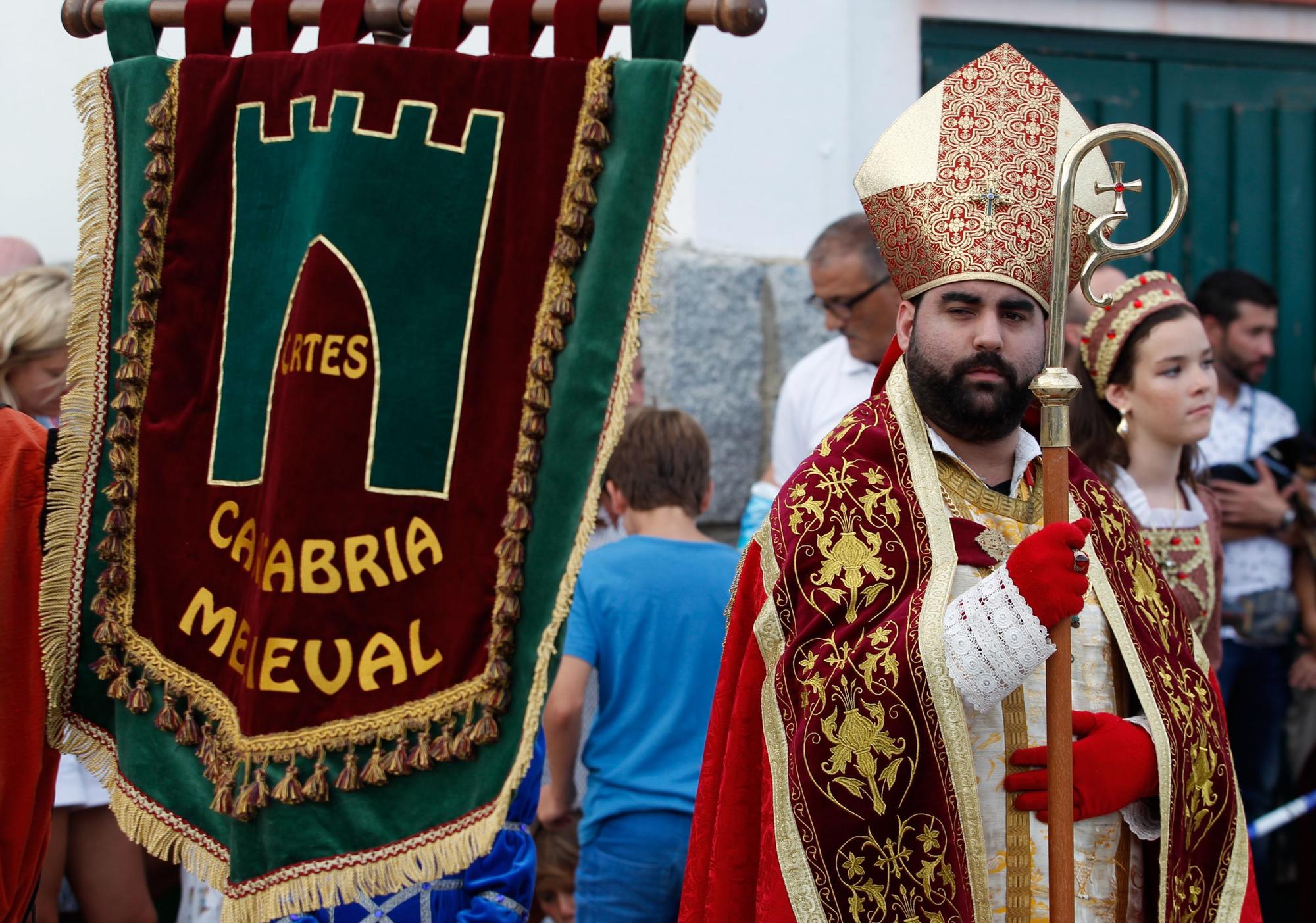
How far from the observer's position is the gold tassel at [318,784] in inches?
93.9

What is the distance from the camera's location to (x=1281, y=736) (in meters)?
5.09

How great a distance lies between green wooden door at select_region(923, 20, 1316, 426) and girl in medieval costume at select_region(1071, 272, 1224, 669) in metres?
2.15

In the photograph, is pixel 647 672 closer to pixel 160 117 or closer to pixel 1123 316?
pixel 1123 316

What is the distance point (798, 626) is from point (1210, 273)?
4.21 meters

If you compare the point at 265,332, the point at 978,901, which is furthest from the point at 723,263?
the point at 978,901

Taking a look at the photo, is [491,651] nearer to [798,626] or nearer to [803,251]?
[798,626]

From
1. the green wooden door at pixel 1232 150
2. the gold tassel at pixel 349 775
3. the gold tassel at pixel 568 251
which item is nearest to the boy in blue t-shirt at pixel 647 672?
the gold tassel at pixel 349 775

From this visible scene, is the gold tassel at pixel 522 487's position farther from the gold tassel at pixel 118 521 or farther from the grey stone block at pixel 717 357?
the grey stone block at pixel 717 357

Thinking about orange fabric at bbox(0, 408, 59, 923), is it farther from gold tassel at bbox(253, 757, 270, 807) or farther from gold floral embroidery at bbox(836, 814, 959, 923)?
gold floral embroidery at bbox(836, 814, 959, 923)

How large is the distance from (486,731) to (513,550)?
0.27 meters

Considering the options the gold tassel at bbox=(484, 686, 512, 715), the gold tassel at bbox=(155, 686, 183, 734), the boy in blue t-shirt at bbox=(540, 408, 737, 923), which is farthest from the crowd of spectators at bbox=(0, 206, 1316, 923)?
the gold tassel at bbox=(484, 686, 512, 715)

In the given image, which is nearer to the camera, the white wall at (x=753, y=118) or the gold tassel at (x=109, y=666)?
the gold tassel at (x=109, y=666)

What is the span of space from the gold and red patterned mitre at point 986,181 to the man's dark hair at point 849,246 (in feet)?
5.28

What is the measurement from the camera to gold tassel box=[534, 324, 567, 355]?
2.35 metres
